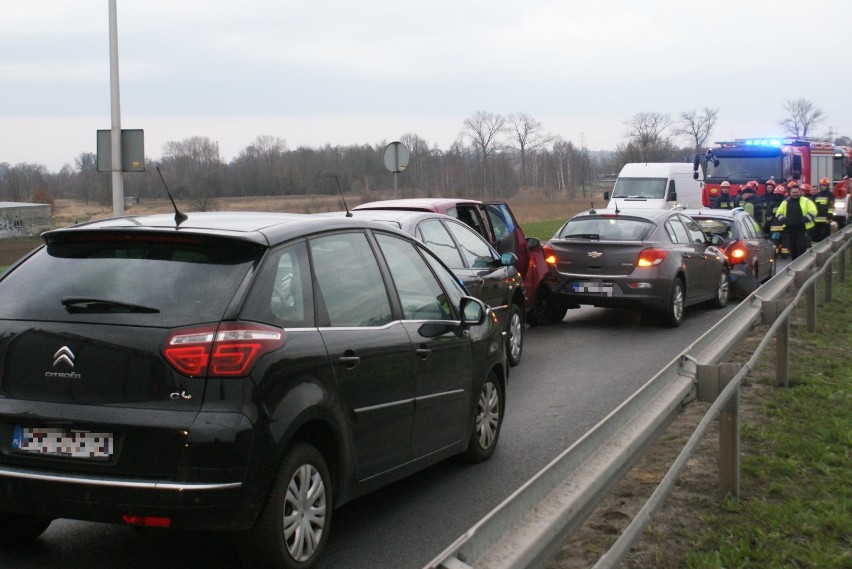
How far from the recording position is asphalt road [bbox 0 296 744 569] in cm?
501

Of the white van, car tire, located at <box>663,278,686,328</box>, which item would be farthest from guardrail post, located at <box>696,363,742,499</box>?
the white van

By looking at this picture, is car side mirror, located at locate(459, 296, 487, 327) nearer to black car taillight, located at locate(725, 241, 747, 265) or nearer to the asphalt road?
the asphalt road

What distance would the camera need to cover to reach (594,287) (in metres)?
14.2

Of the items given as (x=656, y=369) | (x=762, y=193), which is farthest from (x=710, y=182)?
(x=656, y=369)

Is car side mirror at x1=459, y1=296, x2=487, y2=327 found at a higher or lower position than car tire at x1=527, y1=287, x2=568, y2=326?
higher

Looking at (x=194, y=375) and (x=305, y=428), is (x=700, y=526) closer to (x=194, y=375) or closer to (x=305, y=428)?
(x=305, y=428)

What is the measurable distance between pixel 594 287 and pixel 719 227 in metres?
5.50

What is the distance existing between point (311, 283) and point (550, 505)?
2.45 metres

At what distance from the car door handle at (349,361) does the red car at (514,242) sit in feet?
23.7

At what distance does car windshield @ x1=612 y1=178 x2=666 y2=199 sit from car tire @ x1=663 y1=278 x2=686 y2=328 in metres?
18.1

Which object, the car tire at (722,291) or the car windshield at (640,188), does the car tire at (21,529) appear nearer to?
the car tire at (722,291)

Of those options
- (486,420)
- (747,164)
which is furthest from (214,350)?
(747,164)

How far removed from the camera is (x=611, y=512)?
554cm

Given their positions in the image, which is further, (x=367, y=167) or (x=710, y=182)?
(x=367, y=167)
